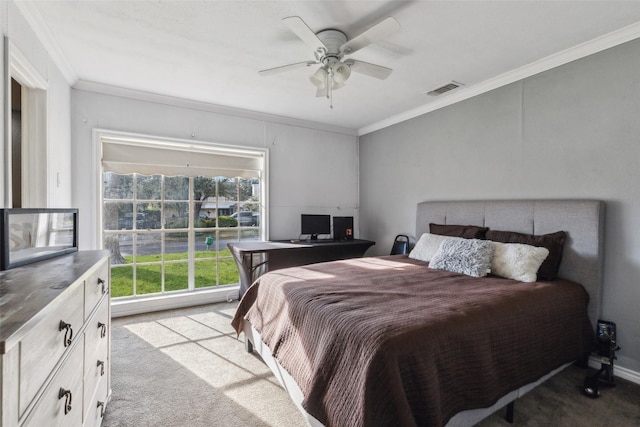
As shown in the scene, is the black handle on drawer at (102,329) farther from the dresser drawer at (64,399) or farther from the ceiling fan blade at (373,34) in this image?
the ceiling fan blade at (373,34)

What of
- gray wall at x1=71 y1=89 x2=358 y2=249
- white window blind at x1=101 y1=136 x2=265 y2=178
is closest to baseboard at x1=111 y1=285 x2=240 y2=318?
gray wall at x1=71 y1=89 x2=358 y2=249

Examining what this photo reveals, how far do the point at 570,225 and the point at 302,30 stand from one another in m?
2.53

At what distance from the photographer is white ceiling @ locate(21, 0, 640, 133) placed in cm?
196

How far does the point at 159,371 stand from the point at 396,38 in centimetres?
314

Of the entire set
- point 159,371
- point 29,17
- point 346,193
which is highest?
point 29,17

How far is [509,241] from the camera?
8.86ft

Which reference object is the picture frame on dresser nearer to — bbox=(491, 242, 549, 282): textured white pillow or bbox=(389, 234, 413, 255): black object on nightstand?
bbox=(491, 242, 549, 282): textured white pillow

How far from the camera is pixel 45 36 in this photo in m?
2.22

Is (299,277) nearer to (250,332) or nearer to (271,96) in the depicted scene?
(250,332)

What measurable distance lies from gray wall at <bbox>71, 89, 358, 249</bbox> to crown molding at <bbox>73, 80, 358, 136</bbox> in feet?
0.12

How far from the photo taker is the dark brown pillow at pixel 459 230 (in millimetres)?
2988

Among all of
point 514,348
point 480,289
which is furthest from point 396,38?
point 514,348

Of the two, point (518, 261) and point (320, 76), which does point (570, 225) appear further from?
point (320, 76)

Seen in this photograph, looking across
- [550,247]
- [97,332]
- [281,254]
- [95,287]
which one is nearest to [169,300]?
[281,254]
